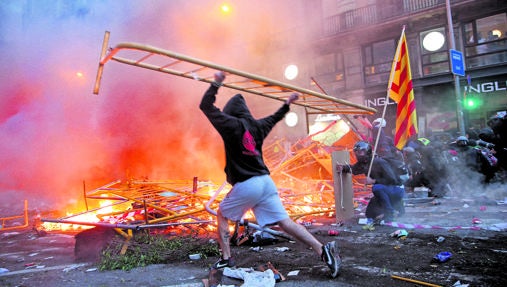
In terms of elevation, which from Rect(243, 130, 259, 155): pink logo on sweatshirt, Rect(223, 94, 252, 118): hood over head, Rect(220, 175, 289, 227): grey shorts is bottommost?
Rect(220, 175, 289, 227): grey shorts

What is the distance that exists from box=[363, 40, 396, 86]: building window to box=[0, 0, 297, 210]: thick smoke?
9.63 m

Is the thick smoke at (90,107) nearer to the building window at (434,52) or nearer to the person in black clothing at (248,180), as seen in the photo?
the person in black clothing at (248,180)

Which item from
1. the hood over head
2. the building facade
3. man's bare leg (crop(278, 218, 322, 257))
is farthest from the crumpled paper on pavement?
the building facade

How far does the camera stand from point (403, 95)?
16.7 ft

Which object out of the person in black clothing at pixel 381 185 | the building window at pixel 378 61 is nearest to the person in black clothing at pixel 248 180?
the person in black clothing at pixel 381 185

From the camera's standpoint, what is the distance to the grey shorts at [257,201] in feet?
9.36

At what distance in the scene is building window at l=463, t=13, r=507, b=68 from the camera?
1432 cm

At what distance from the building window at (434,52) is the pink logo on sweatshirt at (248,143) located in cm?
1558

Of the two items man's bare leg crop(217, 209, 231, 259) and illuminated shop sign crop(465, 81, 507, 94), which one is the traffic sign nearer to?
illuminated shop sign crop(465, 81, 507, 94)

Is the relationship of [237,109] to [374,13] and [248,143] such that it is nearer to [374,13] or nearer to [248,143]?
[248,143]

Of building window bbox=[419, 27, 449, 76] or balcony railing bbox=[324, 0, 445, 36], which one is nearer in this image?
building window bbox=[419, 27, 449, 76]

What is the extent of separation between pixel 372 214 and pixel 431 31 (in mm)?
14188

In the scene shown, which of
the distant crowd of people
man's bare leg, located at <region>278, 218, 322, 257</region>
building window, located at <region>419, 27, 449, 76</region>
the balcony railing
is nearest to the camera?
man's bare leg, located at <region>278, 218, 322, 257</region>

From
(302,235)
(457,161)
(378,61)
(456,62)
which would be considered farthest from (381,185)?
(378,61)
